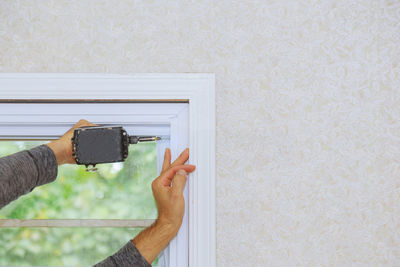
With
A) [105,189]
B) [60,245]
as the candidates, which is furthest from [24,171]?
[60,245]

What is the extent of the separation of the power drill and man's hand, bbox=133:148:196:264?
0.50ft

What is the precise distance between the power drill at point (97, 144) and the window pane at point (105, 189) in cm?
20

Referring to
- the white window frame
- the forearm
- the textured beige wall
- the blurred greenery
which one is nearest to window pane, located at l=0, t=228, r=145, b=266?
the blurred greenery

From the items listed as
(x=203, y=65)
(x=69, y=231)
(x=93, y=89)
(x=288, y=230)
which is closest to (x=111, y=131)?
(x=93, y=89)

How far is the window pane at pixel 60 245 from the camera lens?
1028 millimetres

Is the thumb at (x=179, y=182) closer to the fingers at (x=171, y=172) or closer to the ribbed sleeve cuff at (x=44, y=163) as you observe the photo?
the fingers at (x=171, y=172)

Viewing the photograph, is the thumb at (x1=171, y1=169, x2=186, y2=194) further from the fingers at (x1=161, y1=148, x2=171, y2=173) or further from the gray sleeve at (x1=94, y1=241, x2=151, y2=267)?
the gray sleeve at (x1=94, y1=241, x2=151, y2=267)

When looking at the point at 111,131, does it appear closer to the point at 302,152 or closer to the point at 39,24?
the point at 39,24

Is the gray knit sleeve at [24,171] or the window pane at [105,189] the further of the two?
the window pane at [105,189]

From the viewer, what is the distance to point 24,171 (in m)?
0.76

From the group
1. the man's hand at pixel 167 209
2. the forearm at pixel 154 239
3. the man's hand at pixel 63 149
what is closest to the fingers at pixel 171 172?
the man's hand at pixel 167 209

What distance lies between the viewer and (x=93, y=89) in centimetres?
89

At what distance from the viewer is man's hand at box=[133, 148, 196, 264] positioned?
Result: 86 centimetres

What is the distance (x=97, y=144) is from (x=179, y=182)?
9.5 inches
